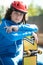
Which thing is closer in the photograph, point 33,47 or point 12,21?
point 12,21

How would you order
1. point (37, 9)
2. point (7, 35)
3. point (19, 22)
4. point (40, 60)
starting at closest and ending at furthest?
point (7, 35)
point (19, 22)
point (40, 60)
point (37, 9)

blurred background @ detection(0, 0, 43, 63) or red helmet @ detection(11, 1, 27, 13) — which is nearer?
red helmet @ detection(11, 1, 27, 13)

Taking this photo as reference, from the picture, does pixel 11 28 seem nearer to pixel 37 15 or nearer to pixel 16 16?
pixel 16 16

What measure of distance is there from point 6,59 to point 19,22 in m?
0.27

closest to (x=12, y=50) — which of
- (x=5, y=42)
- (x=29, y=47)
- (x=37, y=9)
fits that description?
(x=5, y=42)

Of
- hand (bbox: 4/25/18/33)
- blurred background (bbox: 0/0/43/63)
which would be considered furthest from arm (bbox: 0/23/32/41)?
blurred background (bbox: 0/0/43/63)

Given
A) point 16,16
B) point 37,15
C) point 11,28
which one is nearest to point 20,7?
point 16,16

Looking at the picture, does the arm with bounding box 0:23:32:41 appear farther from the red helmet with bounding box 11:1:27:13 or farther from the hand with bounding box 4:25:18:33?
the red helmet with bounding box 11:1:27:13

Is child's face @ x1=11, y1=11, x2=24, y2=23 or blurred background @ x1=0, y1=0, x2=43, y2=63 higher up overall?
child's face @ x1=11, y1=11, x2=24, y2=23

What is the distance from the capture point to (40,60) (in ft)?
5.35

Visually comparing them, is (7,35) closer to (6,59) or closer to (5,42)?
(5,42)

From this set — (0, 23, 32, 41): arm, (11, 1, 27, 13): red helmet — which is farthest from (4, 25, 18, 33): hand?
(11, 1, 27, 13): red helmet

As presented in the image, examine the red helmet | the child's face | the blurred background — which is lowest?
the blurred background

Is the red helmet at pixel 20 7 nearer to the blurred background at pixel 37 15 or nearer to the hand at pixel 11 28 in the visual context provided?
the hand at pixel 11 28
